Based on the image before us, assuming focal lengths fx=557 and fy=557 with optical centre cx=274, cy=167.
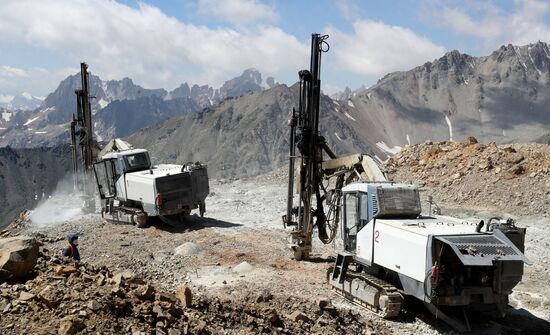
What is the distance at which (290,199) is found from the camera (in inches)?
637

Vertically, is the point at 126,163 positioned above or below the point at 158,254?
above

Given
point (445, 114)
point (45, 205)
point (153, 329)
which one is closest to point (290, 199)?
point (153, 329)

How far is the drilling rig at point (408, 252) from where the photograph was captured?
10.1 m

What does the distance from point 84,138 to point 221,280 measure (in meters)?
14.3

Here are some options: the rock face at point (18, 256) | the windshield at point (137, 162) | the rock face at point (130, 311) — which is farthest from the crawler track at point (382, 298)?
the windshield at point (137, 162)

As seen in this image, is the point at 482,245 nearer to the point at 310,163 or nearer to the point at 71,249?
the point at 310,163

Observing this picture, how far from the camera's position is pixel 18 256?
9.26 meters

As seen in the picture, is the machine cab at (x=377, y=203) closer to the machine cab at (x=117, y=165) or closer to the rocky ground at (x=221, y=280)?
the rocky ground at (x=221, y=280)

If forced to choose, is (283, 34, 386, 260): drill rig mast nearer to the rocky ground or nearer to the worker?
the rocky ground

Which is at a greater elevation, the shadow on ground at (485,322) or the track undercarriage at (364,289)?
the track undercarriage at (364,289)

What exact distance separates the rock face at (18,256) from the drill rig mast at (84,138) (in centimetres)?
1638

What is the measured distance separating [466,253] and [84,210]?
20.8m

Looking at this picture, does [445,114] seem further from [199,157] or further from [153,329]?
[153,329]

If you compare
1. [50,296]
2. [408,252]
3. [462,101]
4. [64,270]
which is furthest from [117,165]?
[462,101]
